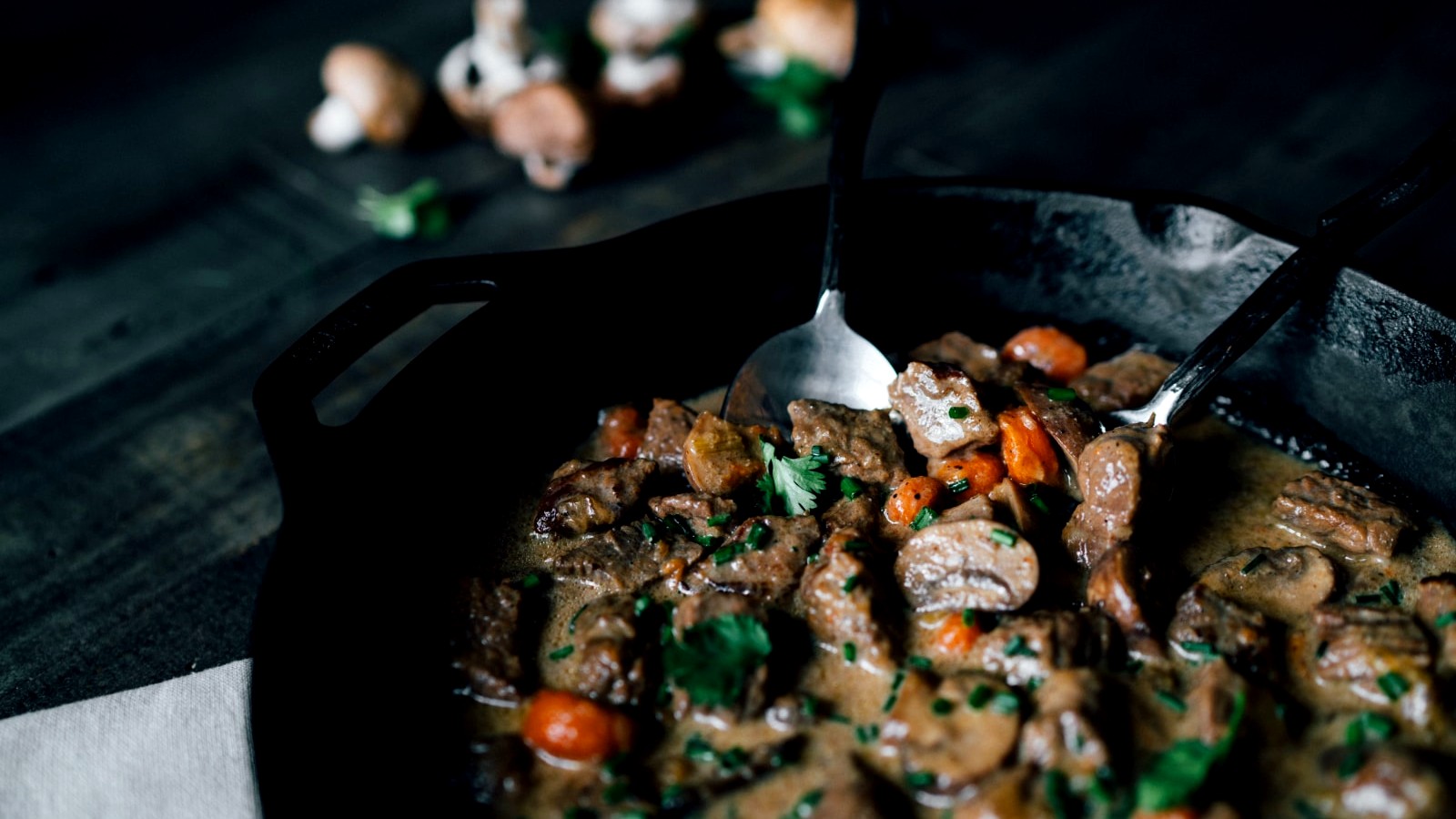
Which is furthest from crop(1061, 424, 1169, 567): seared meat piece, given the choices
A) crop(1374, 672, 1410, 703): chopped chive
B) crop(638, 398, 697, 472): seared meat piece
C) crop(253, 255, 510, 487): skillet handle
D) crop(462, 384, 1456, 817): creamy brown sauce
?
crop(253, 255, 510, 487): skillet handle

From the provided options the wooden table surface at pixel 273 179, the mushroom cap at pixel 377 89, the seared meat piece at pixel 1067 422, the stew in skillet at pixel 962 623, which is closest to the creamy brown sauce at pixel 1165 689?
the stew in skillet at pixel 962 623

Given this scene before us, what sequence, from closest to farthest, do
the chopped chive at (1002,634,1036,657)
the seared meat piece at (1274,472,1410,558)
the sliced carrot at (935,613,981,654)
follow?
the chopped chive at (1002,634,1036,657) → the sliced carrot at (935,613,981,654) → the seared meat piece at (1274,472,1410,558)

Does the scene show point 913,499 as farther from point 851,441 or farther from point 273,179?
point 273,179

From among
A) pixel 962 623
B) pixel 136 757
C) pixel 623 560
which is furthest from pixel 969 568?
pixel 136 757

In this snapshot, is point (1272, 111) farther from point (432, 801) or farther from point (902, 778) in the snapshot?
point (432, 801)

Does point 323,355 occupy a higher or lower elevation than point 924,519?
higher

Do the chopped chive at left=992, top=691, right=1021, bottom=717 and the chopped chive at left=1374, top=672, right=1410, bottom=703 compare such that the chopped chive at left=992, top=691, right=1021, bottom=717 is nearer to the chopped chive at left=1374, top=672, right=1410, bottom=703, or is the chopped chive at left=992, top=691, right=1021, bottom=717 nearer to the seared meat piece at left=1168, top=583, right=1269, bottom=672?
the seared meat piece at left=1168, top=583, right=1269, bottom=672
